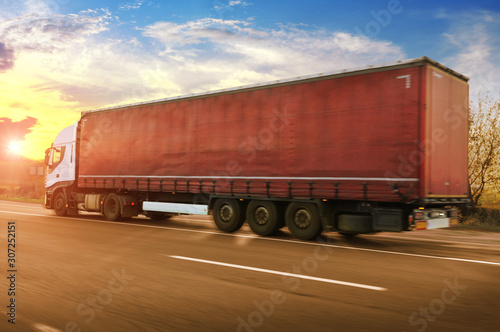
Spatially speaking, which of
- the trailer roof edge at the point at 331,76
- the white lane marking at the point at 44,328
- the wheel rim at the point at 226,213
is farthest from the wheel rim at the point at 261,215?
the white lane marking at the point at 44,328

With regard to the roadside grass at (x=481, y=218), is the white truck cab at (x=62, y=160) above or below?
above

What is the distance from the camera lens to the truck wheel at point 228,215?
39.1 feet

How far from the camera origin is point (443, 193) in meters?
9.62

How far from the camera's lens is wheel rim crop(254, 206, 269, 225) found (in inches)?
446

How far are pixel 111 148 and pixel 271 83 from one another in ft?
23.4

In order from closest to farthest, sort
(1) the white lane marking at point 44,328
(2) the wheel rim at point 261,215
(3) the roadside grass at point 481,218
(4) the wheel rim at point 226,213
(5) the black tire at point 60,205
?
(1) the white lane marking at point 44,328
(2) the wheel rim at point 261,215
(4) the wheel rim at point 226,213
(3) the roadside grass at point 481,218
(5) the black tire at point 60,205

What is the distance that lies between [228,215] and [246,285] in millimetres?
6321

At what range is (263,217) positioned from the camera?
11.4m

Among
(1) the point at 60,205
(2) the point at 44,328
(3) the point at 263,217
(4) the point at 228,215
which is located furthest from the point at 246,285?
(1) the point at 60,205

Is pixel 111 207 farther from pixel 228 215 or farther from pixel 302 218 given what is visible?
pixel 302 218

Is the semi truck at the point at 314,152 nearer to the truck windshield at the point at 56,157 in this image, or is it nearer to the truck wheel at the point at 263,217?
the truck wheel at the point at 263,217

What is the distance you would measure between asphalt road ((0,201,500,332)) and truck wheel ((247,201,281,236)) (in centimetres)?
76

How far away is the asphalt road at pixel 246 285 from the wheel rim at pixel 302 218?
0.51m

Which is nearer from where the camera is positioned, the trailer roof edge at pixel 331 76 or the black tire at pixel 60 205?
the trailer roof edge at pixel 331 76
